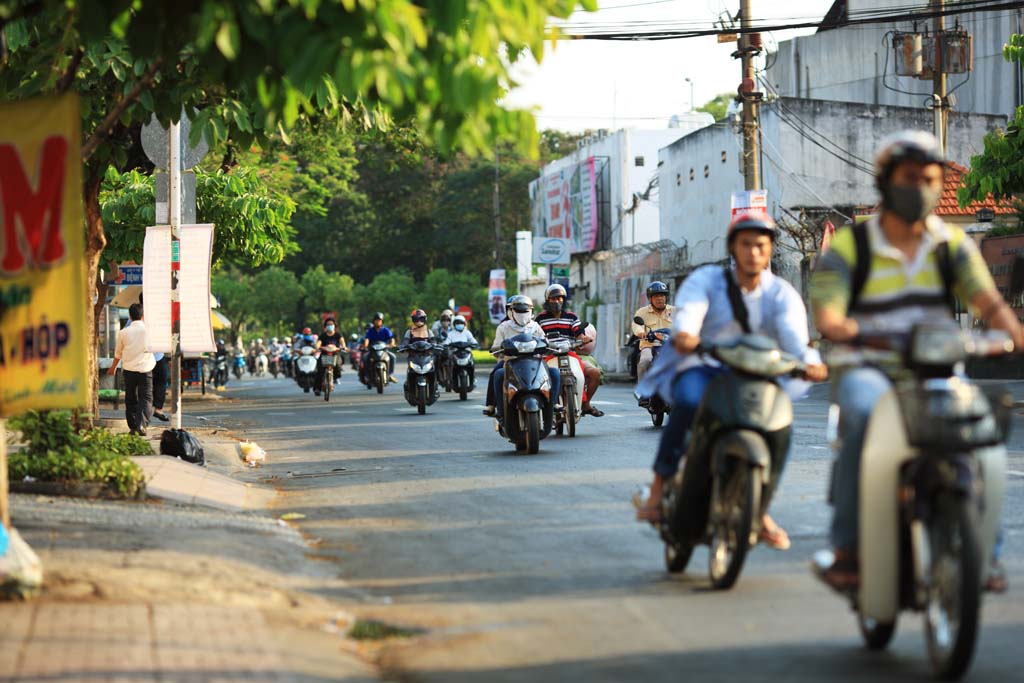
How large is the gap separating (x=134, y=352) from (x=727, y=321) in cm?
1314

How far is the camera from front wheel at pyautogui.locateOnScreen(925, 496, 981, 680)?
187 inches

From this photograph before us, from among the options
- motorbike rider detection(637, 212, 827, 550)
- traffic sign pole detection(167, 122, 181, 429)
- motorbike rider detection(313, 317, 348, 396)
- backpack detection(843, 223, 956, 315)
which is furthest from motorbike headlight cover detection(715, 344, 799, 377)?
motorbike rider detection(313, 317, 348, 396)

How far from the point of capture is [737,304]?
7.04 m

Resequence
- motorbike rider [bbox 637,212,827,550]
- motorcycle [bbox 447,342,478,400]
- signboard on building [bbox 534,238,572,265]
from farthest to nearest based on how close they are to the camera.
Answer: signboard on building [bbox 534,238,572,265], motorcycle [bbox 447,342,478,400], motorbike rider [bbox 637,212,827,550]

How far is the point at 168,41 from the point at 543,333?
9621mm

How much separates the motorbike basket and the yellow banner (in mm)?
3986

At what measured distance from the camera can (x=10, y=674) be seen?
5.12m

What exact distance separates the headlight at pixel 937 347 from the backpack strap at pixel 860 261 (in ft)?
1.83

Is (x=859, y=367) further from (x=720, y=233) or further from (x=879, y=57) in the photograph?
(x=879, y=57)

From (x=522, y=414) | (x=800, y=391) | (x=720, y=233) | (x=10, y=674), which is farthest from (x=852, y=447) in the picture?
(x=720, y=233)

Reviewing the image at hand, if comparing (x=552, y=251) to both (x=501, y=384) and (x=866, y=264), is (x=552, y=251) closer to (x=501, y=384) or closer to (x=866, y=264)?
(x=501, y=384)

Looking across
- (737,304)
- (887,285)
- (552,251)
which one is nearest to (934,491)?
(887,285)

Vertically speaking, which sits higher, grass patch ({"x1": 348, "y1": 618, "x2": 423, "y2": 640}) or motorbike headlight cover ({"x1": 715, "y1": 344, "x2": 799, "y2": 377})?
motorbike headlight cover ({"x1": 715, "y1": 344, "x2": 799, "y2": 377})

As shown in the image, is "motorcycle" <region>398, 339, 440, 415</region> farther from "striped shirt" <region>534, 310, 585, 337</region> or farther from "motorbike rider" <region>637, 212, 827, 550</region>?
"motorbike rider" <region>637, 212, 827, 550</region>
